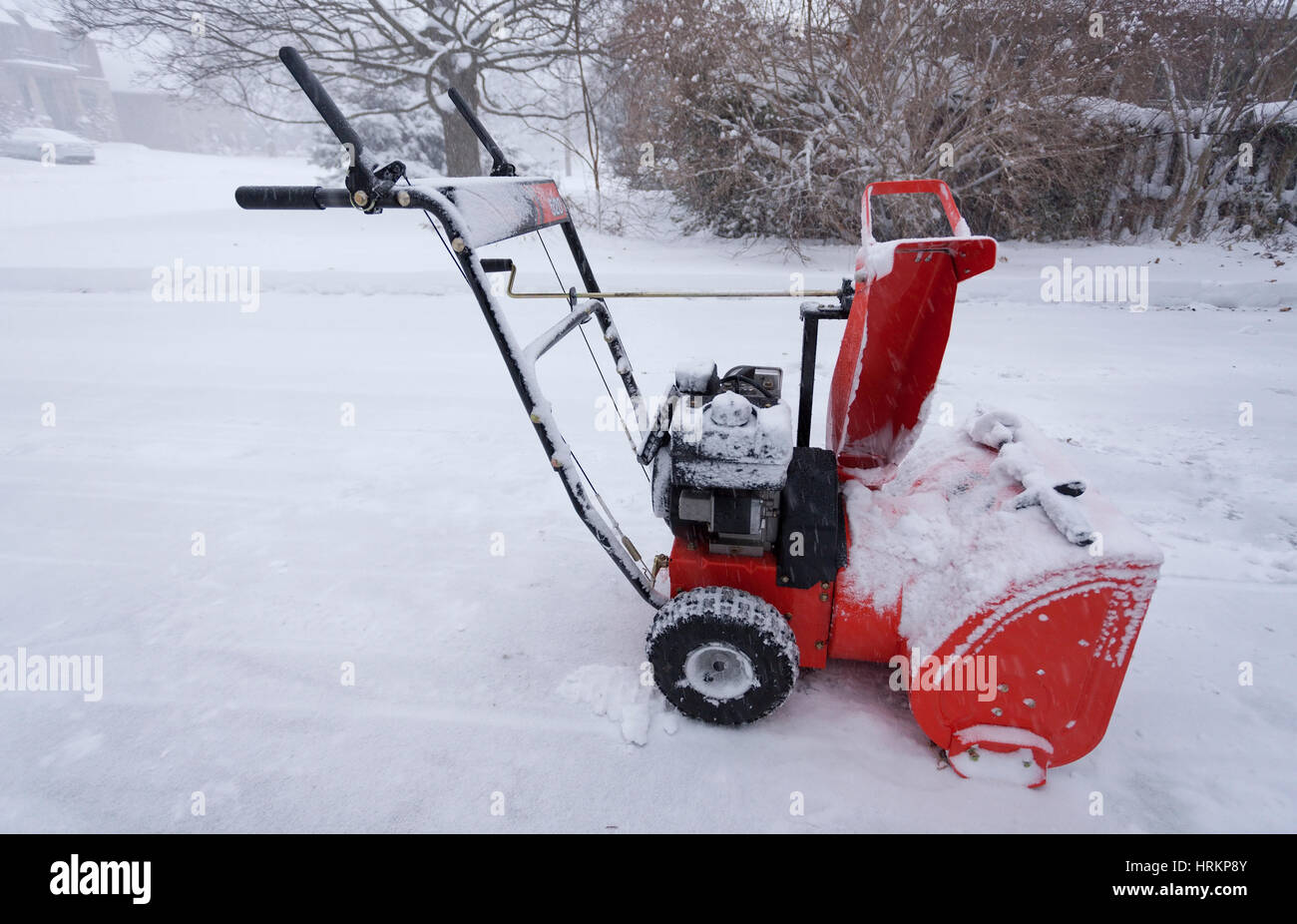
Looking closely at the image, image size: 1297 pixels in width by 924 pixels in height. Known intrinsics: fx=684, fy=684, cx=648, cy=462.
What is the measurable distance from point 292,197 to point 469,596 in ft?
5.92

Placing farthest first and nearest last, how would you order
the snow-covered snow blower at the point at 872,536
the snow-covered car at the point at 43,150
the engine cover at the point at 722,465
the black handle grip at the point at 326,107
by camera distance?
the snow-covered car at the point at 43,150 < the engine cover at the point at 722,465 < the snow-covered snow blower at the point at 872,536 < the black handle grip at the point at 326,107

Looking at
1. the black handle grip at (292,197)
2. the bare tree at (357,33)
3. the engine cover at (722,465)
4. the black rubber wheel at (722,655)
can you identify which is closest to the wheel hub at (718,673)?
the black rubber wheel at (722,655)

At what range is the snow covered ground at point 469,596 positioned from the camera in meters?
2.02

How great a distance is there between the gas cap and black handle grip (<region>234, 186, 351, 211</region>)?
106 cm

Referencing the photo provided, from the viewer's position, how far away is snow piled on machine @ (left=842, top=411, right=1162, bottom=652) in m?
1.74

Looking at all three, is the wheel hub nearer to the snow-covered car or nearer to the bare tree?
the bare tree

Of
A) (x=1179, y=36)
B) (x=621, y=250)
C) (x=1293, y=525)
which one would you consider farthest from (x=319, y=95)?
(x=1179, y=36)

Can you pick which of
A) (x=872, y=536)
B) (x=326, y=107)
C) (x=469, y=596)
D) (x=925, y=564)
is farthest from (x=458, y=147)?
(x=925, y=564)

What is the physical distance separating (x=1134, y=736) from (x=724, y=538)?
1.45 metres

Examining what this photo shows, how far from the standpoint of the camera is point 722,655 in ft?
7.00

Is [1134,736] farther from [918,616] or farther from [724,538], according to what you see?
[724,538]

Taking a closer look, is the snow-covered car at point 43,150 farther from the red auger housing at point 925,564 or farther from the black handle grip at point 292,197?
the red auger housing at point 925,564

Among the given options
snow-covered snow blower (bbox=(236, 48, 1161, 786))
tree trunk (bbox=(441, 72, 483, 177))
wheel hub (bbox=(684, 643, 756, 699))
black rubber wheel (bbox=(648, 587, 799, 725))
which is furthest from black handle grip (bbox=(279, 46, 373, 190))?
tree trunk (bbox=(441, 72, 483, 177))

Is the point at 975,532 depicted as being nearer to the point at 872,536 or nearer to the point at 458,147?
the point at 872,536
